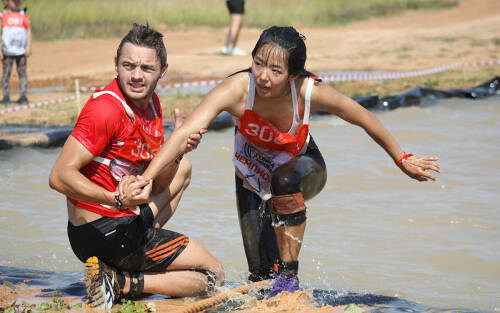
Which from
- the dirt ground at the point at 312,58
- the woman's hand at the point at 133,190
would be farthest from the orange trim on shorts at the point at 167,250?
the dirt ground at the point at 312,58

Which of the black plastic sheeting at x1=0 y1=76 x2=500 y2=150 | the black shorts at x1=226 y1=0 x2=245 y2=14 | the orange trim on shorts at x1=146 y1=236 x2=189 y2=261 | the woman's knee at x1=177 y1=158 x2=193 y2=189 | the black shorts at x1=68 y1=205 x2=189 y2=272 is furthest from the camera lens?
the black shorts at x1=226 y1=0 x2=245 y2=14

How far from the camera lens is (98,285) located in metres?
3.69

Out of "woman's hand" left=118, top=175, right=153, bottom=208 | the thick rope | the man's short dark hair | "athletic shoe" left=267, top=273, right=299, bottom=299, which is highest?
the man's short dark hair

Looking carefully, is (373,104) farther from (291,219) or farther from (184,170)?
(291,219)

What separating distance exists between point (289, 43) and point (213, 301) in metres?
1.48

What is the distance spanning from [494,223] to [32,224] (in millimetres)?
3827

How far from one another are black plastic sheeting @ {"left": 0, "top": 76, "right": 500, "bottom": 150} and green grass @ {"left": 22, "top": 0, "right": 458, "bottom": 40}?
8928 millimetres

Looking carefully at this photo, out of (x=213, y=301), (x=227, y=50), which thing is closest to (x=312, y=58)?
(x=227, y=50)

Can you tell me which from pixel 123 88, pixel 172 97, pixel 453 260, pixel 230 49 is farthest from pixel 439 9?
pixel 123 88

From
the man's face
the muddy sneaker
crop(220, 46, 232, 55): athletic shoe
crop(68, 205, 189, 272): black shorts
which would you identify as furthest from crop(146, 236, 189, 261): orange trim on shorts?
crop(220, 46, 232, 55): athletic shoe

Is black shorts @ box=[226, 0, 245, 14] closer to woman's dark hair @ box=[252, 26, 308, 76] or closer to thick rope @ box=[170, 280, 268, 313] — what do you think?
woman's dark hair @ box=[252, 26, 308, 76]

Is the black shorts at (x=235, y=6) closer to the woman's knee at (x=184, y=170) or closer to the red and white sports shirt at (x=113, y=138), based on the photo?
the woman's knee at (x=184, y=170)

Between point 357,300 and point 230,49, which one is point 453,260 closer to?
point 357,300

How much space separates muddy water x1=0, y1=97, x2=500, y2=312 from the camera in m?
4.90
